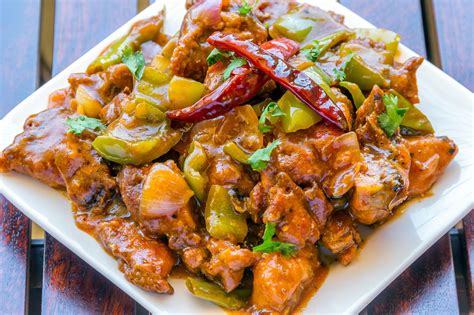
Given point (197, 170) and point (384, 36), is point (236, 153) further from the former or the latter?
point (384, 36)

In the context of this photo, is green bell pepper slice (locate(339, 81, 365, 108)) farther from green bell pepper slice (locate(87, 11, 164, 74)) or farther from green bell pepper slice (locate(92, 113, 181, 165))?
green bell pepper slice (locate(87, 11, 164, 74))

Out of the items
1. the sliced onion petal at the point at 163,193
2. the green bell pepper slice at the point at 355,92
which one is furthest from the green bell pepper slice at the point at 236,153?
the green bell pepper slice at the point at 355,92

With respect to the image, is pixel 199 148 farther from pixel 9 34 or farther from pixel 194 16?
pixel 9 34

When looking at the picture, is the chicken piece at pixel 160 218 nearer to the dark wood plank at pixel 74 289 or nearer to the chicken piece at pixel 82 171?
the chicken piece at pixel 82 171

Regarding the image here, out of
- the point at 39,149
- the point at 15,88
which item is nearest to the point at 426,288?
the point at 39,149

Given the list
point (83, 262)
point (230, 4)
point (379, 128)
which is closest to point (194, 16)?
point (230, 4)

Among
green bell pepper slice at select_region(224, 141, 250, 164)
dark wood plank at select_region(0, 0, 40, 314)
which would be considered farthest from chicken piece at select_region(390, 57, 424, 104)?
dark wood plank at select_region(0, 0, 40, 314)
